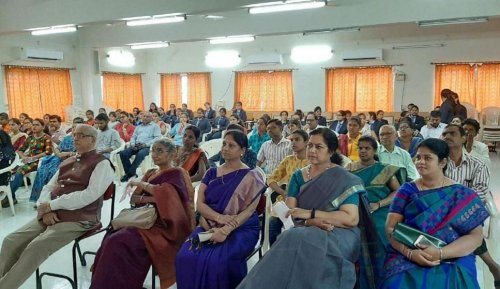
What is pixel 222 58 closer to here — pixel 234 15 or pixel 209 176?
pixel 234 15

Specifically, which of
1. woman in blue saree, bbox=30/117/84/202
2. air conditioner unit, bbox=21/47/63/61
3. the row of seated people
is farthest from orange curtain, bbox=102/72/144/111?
the row of seated people

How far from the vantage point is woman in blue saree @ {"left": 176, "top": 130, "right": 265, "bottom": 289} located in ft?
7.34

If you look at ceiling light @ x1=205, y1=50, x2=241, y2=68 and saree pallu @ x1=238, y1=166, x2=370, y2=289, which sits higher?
ceiling light @ x1=205, y1=50, x2=241, y2=68

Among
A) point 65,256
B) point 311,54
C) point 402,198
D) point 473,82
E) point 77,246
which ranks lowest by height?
point 65,256

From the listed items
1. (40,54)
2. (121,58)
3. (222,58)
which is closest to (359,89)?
(222,58)

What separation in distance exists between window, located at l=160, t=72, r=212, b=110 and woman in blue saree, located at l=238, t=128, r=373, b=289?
10228 millimetres

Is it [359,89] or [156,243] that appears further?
[359,89]

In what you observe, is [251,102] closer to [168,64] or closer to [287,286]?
[168,64]

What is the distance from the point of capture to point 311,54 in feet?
36.2

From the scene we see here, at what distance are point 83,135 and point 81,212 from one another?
50cm

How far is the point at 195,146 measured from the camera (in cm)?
366

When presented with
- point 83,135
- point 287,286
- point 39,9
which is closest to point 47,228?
point 83,135

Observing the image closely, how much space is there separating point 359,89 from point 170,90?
5550 mm

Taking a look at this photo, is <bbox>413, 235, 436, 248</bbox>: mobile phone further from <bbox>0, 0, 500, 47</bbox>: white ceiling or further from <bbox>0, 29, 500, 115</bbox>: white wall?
<bbox>0, 29, 500, 115</bbox>: white wall
